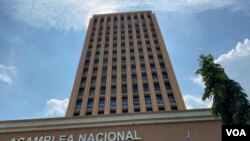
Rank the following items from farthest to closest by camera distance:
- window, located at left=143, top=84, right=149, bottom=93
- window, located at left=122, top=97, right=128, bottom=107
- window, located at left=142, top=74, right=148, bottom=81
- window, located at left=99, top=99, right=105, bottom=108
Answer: window, located at left=142, top=74, right=148, bottom=81 → window, located at left=143, top=84, right=149, bottom=93 → window, located at left=99, top=99, right=105, bottom=108 → window, located at left=122, top=97, right=128, bottom=107

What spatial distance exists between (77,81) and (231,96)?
24568 mm

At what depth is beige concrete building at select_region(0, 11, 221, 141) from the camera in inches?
741

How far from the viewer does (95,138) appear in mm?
18562

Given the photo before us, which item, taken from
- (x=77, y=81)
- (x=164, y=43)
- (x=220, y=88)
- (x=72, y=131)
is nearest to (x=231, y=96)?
(x=220, y=88)

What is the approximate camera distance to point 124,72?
37.5 m

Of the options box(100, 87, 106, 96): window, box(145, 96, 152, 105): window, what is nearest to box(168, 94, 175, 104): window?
box(145, 96, 152, 105): window

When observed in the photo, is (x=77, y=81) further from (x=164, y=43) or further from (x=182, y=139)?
(x=182, y=139)

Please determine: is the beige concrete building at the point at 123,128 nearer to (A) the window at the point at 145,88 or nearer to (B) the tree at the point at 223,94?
(B) the tree at the point at 223,94

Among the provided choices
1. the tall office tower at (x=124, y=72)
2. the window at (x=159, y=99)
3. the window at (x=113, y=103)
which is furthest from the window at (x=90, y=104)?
the window at (x=159, y=99)

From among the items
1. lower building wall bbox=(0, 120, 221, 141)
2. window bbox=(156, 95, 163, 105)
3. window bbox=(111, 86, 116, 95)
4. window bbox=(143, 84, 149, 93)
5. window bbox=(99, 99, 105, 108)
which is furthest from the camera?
window bbox=(111, 86, 116, 95)

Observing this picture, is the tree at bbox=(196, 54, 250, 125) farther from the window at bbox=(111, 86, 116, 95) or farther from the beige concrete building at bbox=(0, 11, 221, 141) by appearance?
the window at bbox=(111, 86, 116, 95)

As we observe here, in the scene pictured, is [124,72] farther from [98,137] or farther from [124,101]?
[98,137]

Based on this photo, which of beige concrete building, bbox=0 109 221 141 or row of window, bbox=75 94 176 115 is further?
row of window, bbox=75 94 176 115

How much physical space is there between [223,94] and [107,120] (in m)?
8.28
